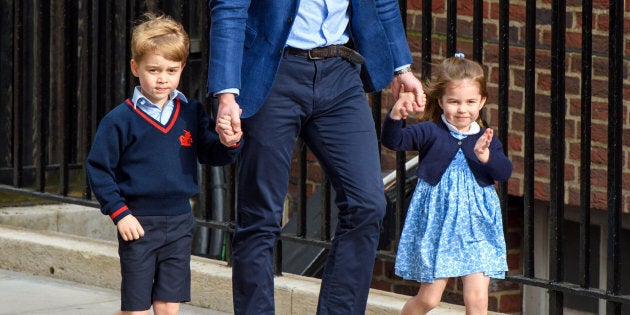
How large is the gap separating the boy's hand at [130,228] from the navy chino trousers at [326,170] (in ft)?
1.06

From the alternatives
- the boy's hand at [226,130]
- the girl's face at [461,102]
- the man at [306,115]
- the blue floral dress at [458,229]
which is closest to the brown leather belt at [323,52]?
the man at [306,115]

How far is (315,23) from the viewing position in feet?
15.1

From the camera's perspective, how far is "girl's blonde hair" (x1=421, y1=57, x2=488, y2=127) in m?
4.94

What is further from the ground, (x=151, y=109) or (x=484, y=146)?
(x=151, y=109)

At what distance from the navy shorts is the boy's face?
40 cm

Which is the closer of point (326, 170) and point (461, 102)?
point (326, 170)

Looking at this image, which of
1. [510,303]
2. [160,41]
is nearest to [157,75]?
[160,41]

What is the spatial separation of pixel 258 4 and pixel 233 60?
229 millimetres

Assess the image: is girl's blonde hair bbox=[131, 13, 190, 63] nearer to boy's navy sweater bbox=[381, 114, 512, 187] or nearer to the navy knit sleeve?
the navy knit sleeve

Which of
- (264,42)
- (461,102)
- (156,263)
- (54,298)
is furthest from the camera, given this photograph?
(54,298)

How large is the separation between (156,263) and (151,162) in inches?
14.1

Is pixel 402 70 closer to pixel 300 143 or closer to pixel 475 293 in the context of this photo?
pixel 475 293

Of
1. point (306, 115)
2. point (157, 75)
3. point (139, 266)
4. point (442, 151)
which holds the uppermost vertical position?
point (157, 75)

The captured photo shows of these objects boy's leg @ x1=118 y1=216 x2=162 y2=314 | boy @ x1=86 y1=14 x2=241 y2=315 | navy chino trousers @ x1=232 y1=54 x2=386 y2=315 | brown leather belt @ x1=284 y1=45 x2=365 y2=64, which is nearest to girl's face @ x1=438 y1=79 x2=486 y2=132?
navy chino trousers @ x1=232 y1=54 x2=386 y2=315
